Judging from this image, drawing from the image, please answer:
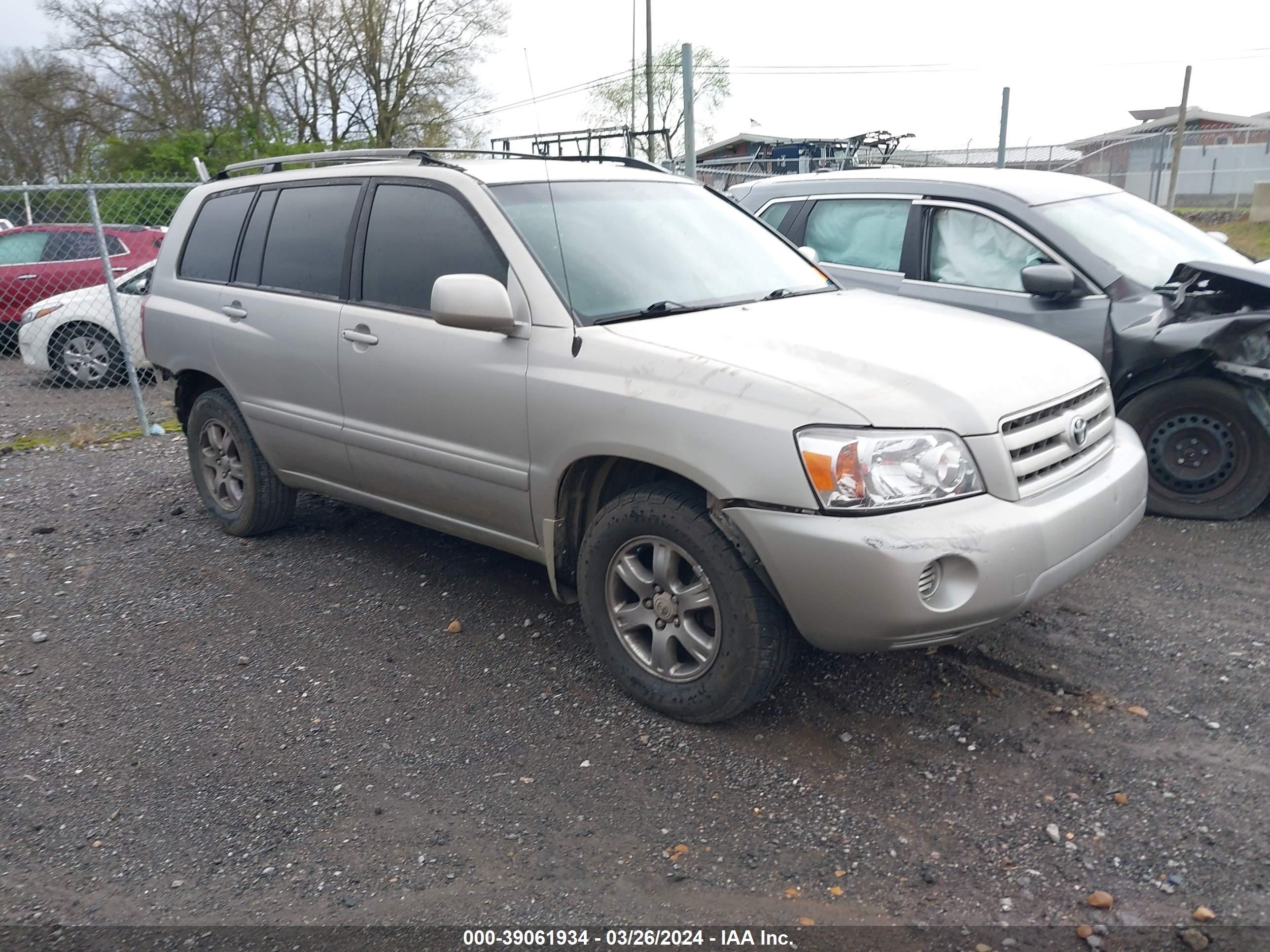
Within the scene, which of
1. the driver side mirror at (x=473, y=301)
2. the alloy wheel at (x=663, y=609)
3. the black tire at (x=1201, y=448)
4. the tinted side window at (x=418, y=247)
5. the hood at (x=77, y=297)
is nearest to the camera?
the alloy wheel at (x=663, y=609)

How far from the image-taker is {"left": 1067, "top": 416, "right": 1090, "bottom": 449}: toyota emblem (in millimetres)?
3576

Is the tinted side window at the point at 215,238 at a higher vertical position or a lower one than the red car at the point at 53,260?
higher

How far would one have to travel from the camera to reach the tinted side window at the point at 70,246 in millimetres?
A: 13188

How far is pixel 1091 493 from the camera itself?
3486mm

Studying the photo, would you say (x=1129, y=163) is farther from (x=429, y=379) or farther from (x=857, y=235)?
(x=429, y=379)

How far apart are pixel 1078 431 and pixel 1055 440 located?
140 mm

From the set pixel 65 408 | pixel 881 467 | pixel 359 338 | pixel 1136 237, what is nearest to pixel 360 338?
pixel 359 338

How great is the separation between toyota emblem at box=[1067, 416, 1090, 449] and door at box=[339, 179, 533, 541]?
6.26ft

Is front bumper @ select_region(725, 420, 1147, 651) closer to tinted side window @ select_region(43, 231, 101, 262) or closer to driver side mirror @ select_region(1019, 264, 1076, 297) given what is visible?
driver side mirror @ select_region(1019, 264, 1076, 297)

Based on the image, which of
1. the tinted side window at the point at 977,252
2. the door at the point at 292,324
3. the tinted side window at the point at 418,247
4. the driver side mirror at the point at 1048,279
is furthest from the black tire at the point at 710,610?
the tinted side window at the point at 977,252

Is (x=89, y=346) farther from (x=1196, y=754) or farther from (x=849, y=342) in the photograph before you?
(x=1196, y=754)

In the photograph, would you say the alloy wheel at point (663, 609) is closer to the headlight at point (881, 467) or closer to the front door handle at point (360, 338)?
the headlight at point (881, 467)

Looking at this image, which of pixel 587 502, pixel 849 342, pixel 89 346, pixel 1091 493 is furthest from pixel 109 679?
pixel 89 346

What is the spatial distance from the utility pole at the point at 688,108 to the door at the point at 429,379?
5502 millimetres
